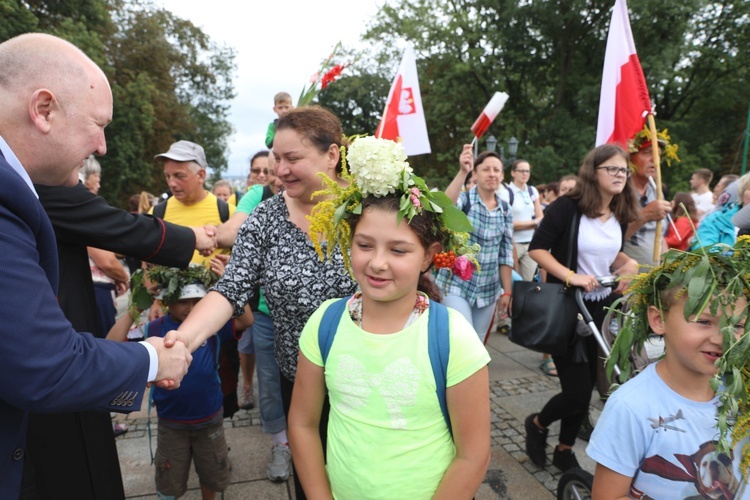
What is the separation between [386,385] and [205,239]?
1.57 metres

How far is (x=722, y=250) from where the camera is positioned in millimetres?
1757

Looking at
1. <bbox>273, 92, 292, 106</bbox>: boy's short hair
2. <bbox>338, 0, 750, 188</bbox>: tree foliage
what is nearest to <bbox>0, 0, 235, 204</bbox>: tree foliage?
<bbox>338, 0, 750, 188</bbox>: tree foliage

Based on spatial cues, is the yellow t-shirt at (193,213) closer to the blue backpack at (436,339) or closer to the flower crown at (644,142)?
the blue backpack at (436,339)

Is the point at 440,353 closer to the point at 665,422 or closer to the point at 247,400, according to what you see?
the point at 665,422

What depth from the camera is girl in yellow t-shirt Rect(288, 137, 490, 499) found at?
64.6 inches

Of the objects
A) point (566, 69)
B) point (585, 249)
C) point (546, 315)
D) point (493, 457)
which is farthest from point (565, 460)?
point (566, 69)

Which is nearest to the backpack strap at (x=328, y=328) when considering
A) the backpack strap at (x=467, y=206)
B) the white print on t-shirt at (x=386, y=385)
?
the white print on t-shirt at (x=386, y=385)

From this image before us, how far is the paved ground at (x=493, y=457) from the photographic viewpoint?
10.9 ft

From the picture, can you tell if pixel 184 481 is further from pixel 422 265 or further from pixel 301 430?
pixel 422 265

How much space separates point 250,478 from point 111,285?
2.09m

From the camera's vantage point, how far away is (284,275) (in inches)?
88.0

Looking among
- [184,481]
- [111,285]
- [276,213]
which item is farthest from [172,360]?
[111,285]

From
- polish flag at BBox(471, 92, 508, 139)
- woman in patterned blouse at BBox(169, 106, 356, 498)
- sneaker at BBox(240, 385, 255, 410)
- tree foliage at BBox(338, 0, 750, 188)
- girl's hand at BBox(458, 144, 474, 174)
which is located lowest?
sneaker at BBox(240, 385, 255, 410)

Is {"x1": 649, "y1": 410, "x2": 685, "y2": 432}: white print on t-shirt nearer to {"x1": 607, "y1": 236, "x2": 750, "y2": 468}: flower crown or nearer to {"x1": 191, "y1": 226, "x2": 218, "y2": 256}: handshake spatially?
{"x1": 607, "y1": 236, "x2": 750, "y2": 468}: flower crown
